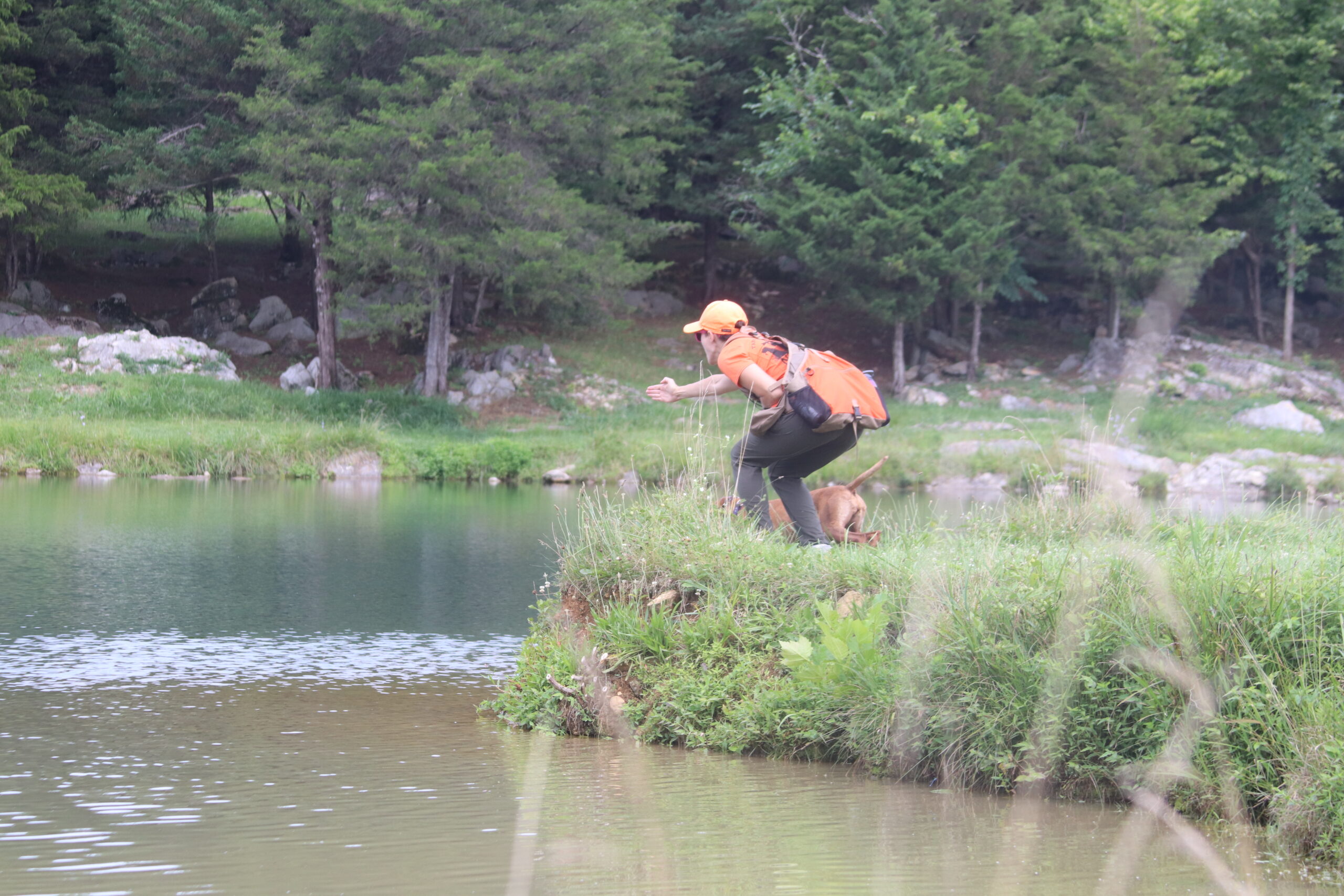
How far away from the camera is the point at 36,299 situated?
32156mm

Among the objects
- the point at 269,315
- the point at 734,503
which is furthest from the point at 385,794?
the point at 269,315

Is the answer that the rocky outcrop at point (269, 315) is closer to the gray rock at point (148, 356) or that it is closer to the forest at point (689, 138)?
the forest at point (689, 138)

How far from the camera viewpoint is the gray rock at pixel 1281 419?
2694cm

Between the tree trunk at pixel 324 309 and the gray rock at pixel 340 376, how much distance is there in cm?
6

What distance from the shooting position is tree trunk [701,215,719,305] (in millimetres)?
38906

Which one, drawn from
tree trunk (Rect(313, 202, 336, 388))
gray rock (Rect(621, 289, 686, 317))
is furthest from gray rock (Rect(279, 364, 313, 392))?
gray rock (Rect(621, 289, 686, 317))

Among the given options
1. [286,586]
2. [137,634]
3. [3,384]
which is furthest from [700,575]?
[3,384]

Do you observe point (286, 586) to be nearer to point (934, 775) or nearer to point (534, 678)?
point (534, 678)

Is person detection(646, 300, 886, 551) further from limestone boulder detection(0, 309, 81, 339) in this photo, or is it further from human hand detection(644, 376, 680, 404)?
limestone boulder detection(0, 309, 81, 339)

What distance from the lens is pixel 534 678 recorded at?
6477mm

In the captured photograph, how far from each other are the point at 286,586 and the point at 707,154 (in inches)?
1176

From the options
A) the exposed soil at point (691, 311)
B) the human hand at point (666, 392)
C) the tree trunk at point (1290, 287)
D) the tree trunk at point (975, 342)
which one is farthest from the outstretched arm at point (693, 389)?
the tree trunk at point (1290, 287)

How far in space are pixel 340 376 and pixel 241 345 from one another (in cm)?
384

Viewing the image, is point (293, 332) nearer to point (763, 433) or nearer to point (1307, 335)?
point (763, 433)
